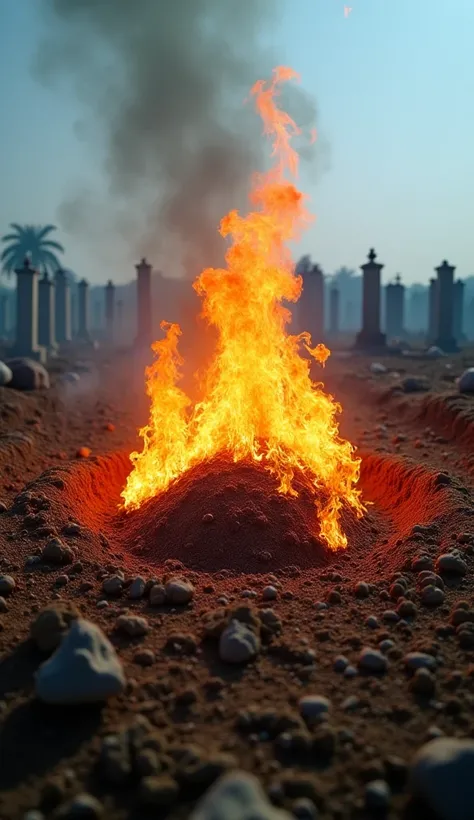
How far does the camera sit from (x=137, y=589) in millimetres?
4625

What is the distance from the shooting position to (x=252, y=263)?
7512 mm

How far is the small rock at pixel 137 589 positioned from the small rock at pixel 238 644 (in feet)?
→ 3.33

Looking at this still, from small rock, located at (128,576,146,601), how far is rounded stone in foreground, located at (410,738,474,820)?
245 cm

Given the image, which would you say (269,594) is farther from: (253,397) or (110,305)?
(110,305)

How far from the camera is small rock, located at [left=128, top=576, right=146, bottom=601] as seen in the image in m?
4.61

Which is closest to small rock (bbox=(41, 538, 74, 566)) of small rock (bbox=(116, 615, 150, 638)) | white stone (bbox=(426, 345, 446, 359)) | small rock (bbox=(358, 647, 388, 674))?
small rock (bbox=(116, 615, 150, 638))

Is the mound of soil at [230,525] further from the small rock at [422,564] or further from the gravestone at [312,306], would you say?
the gravestone at [312,306]

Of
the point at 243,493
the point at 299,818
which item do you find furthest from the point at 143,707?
the point at 243,493

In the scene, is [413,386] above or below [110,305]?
below

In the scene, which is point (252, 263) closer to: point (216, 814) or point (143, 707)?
point (143, 707)

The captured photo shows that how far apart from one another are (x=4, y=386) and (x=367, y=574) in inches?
425

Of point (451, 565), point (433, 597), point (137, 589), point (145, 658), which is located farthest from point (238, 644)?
point (451, 565)

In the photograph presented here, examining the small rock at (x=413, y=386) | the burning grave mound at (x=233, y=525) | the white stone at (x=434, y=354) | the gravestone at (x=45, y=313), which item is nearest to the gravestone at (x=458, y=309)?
the white stone at (x=434, y=354)

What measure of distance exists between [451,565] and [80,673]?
293cm
